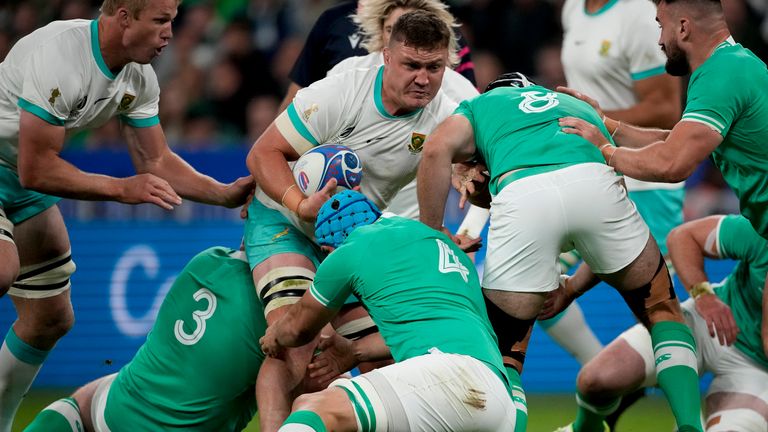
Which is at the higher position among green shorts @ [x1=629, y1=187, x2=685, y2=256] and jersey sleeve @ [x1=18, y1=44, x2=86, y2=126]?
jersey sleeve @ [x1=18, y1=44, x2=86, y2=126]

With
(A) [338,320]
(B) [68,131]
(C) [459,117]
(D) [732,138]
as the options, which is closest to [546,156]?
(C) [459,117]

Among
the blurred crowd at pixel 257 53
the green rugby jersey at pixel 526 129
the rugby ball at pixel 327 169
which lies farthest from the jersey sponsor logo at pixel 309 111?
the blurred crowd at pixel 257 53

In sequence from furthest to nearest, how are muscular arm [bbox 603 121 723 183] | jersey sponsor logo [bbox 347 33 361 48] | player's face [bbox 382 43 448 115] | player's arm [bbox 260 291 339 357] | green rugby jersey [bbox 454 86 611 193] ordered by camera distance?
jersey sponsor logo [bbox 347 33 361 48] < player's face [bbox 382 43 448 115] < green rugby jersey [bbox 454 86 611 193] < muscular arm [bbox 603 121 723 183] < player's arm [bbox 260 291 339 357]

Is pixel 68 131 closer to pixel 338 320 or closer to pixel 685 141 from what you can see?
pixel 338 320

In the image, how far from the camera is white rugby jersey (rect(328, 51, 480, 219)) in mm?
6121

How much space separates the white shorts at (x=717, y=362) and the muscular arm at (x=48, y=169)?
2.91m

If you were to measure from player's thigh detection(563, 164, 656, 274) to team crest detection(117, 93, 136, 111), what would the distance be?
8.49 ft

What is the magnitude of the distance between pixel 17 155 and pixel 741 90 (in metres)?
3.72

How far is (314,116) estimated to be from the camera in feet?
18.7

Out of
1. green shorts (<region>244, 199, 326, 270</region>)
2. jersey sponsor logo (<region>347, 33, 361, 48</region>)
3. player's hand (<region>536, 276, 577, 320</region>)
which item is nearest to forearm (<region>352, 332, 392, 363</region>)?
green shorts (<region>244, 199, 326, 270</region>)

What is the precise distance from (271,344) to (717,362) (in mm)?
2477

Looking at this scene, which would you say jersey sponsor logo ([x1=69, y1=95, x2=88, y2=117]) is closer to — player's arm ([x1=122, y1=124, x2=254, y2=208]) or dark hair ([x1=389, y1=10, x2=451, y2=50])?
player's arm ([x1=122, y1=124, x2=254, y2=208])

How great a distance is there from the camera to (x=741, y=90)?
5117mm

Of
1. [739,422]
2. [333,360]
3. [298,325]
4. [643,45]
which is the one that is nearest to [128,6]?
[298,325]
